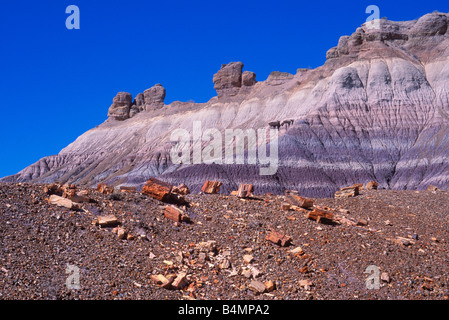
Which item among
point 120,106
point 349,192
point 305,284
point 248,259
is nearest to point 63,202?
point 248,259

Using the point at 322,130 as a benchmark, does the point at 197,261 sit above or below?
below

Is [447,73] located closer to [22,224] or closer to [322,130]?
[322,130]

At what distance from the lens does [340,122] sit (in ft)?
197

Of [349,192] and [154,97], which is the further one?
[154,97]

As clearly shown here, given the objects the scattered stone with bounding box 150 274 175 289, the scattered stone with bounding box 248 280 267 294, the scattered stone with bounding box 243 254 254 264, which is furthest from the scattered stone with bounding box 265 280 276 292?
the scattered stone with bounding box 150 274 175 289

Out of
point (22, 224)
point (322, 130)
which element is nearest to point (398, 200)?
point (22, 224)

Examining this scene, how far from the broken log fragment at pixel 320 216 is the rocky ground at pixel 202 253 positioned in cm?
24

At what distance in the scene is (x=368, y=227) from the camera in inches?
504

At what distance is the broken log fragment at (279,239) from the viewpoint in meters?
10.5

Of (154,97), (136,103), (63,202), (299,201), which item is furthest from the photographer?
(136,103)

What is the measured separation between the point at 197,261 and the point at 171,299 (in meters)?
1.56

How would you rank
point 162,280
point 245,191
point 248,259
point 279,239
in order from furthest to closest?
1. point 245,191
2. point 279,239
3. point 248,259
4. point 162,280

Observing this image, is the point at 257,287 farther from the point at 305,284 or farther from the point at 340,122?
the point at 340,122

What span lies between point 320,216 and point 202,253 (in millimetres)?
4322
